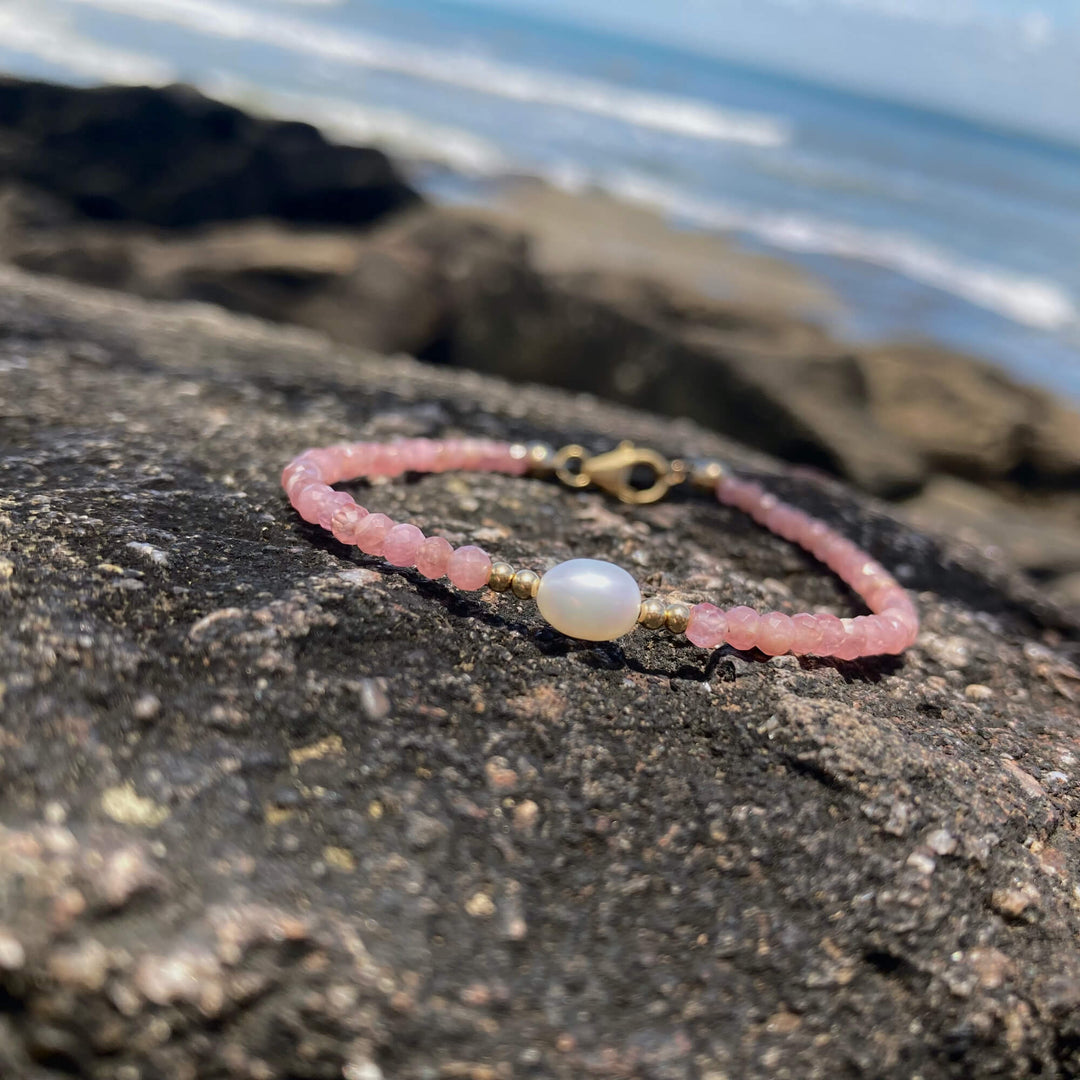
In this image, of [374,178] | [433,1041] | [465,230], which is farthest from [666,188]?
[433,1041]

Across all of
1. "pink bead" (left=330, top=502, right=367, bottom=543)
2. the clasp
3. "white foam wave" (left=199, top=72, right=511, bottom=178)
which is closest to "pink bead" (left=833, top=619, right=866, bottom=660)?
the clasp

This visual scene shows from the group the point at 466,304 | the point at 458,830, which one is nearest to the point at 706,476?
the point at 458,830

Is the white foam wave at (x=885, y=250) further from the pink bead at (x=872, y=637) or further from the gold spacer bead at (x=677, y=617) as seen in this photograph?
the gold spacer bead at (x=677, y=617)

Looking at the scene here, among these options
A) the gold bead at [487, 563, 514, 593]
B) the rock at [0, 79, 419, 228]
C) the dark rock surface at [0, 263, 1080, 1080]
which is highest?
the rock at [0, 79, 419, 228]

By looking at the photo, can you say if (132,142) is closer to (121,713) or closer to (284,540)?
(284,540)

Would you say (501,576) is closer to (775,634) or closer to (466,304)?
(775,634)

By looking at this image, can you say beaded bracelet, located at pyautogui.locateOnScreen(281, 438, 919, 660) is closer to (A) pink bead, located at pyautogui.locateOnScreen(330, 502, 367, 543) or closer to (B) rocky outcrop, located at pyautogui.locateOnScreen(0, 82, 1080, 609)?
(A) pink bead, located at pyautogui.locateOnScreen(330, 502, 367, 543)

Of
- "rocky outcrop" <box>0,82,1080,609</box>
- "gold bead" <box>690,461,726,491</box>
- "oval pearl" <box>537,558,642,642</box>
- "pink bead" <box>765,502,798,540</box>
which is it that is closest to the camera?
"oval pearl" <box>537,558,642,642</box>
